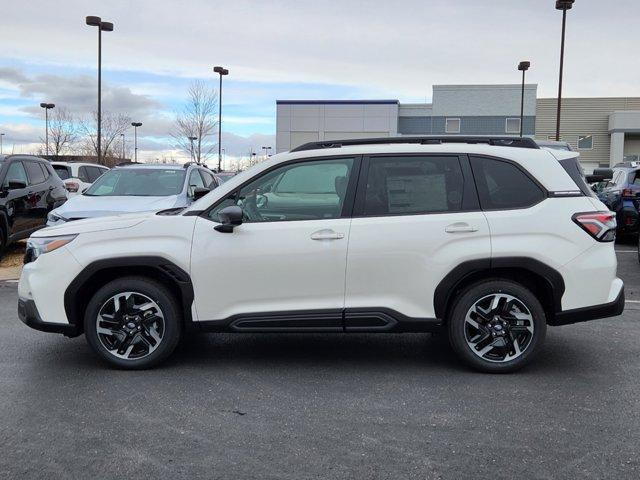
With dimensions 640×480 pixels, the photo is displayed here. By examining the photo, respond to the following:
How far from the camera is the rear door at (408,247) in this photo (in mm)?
4637

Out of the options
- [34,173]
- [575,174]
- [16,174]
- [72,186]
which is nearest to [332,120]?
[72,186]

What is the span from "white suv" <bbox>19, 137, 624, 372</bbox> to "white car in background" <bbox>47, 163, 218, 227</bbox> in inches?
142

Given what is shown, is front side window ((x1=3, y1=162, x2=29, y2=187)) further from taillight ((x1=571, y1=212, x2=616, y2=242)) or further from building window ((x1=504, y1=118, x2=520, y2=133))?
building window ((x1=504, y1=118, x2=520, y2=133))

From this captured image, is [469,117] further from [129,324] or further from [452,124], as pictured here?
[129,324]

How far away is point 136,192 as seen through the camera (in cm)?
963

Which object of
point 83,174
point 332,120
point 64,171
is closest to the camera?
point 64,171

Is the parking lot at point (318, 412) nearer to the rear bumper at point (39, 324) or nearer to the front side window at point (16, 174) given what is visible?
the rear bumper at point (39, 324)

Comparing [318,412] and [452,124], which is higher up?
[452,124]

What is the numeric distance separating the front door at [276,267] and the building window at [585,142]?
139 feet

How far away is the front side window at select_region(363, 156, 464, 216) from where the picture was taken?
477cm

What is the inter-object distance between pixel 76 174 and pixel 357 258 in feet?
44.3

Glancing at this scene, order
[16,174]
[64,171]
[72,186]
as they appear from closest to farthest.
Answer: [16,174], [72,186], [64,171]

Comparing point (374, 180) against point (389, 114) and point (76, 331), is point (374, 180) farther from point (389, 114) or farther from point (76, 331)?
point (389, 114)

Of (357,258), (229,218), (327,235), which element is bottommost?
(357,258)
